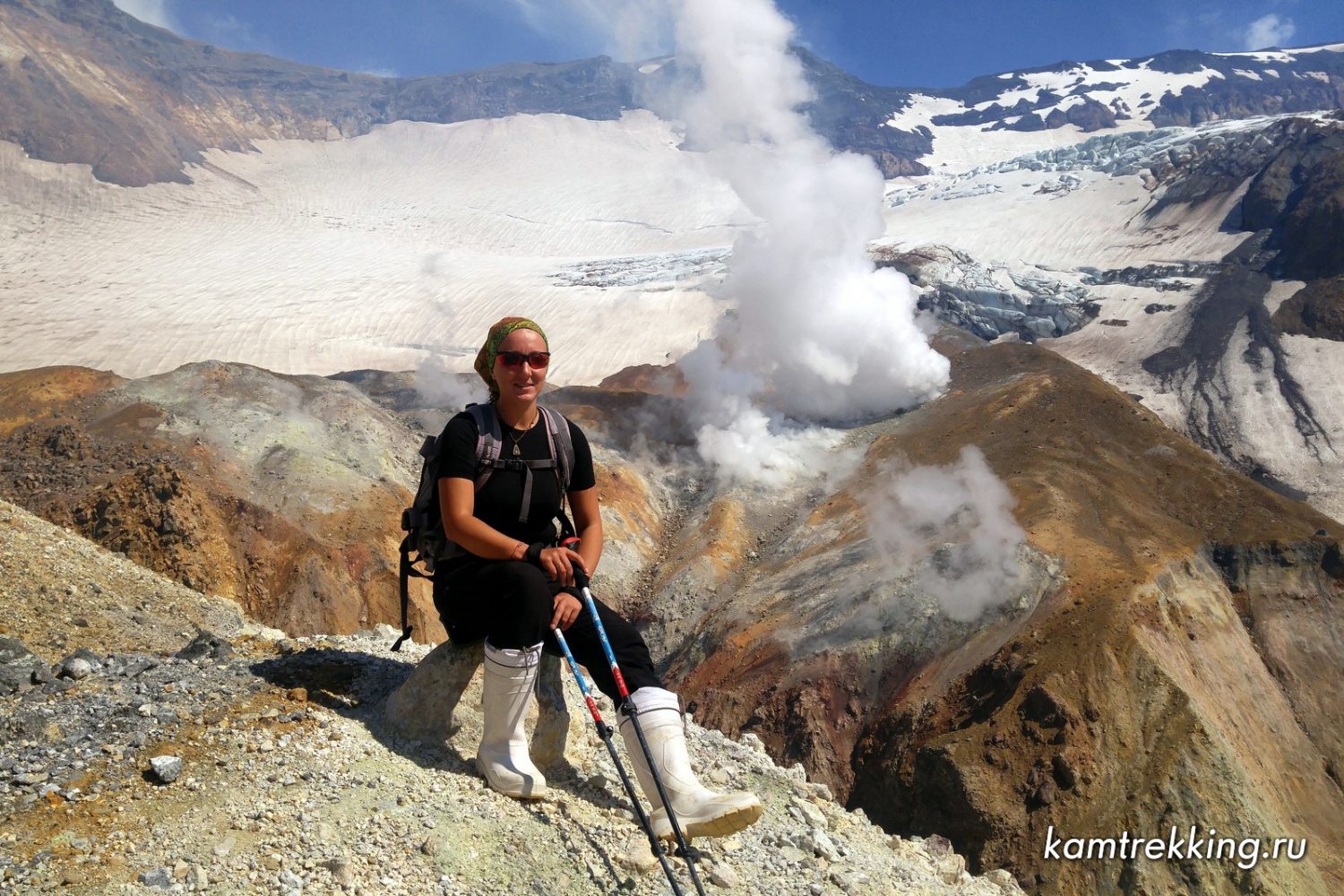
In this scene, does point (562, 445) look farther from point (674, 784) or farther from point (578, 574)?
point (674, 784)

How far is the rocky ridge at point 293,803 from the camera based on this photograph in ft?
13.8

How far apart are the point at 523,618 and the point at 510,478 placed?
2.57 ft

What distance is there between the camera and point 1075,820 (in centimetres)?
1875

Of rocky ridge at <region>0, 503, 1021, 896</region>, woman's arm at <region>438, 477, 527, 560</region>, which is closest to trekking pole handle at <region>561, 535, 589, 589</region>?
woman's arm at <region>438, 477, 527, 560</region>

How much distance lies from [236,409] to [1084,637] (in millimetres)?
26302

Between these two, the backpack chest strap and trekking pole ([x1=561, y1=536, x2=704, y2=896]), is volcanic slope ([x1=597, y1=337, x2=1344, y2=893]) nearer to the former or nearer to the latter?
trekking pole ([x1=561, y1=536, x2=704, y2=896])

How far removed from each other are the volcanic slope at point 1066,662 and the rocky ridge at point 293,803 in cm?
1401

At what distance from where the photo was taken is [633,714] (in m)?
5.07

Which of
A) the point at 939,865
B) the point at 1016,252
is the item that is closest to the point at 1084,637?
the point at 939,865

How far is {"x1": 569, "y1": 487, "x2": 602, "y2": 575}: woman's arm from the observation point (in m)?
5.54

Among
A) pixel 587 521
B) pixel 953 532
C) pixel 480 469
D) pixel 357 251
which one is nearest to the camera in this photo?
pixel 480 469

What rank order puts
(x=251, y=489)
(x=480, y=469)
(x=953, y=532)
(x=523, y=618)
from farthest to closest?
(x=953, y=532) → (x=251, y=489) → (x=480, y=469) → (x=523, y=618)

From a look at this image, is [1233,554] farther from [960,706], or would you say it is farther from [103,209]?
[103,209]

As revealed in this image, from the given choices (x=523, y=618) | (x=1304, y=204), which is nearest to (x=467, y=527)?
(x=523, y=618)
